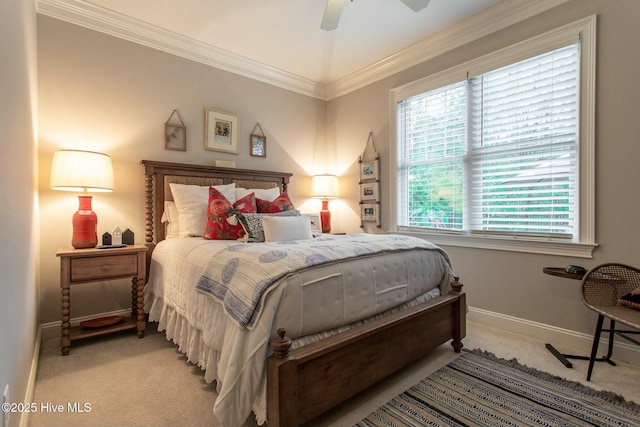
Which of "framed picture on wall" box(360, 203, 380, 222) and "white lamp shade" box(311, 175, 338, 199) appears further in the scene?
"white lamp shade" box(311, 175, 338, 199)

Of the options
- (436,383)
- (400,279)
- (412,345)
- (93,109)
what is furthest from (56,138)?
(436,383)

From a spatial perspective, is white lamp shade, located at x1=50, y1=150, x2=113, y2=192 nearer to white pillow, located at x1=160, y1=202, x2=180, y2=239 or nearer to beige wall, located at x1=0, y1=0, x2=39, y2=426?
white pillow, located at x1=160, y1=202, x2=180, y2=239

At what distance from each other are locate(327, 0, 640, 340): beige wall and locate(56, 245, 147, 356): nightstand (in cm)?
282

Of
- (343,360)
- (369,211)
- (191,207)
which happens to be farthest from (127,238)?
(369,211)

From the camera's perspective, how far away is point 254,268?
1.55 m

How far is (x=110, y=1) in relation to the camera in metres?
2.60

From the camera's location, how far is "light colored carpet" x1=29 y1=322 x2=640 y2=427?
5.16 feet

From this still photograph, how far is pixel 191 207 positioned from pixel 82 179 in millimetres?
820

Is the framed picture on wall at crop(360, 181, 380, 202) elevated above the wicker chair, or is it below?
above

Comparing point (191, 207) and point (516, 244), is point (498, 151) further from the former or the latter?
point (191, 207)

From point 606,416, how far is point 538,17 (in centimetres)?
276

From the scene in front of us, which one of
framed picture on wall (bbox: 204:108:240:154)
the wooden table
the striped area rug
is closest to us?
the striped area rug

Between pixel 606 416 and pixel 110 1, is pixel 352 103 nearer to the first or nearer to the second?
pixel 110 1

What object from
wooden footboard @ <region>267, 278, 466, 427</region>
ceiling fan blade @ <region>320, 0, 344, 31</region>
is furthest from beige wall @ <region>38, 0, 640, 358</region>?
ceiling fan blade @ <region>320, 0, 344, 31</region>
